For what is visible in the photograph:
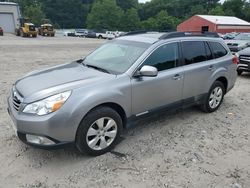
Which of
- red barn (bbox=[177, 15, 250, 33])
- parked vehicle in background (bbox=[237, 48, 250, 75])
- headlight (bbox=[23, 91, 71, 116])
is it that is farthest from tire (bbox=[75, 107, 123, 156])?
red barn (bbox=[177, 15, 250, 33])

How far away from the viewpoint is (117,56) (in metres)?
4.48

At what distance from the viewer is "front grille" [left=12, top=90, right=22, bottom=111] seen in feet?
11.3

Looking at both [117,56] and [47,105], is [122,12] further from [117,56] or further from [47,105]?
[47,105]

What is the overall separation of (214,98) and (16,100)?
3.86 meters

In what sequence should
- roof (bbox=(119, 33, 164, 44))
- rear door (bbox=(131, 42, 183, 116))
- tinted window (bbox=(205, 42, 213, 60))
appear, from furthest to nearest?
tinted window (bbox=(205, 42, 213, 60)), roof (bbox=(119, 33, 164, 44)), rear door (bbox=(131, 42, 183, 116))

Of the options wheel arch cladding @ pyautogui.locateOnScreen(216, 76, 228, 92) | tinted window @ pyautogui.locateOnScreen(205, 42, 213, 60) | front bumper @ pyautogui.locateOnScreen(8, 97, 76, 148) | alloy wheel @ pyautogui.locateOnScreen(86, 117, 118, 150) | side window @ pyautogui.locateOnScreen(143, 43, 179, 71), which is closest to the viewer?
front bumper @ pyautogui.locateOnScreen(8, 97, 76, 148)

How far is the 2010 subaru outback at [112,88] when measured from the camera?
129 inches

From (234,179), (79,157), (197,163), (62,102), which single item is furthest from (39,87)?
(234,179)

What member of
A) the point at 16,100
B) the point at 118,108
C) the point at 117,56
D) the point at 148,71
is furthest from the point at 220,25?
the point at 16,100

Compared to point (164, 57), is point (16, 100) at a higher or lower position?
lower

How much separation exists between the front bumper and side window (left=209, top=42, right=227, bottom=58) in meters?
3.45

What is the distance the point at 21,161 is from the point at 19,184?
1.65 ft

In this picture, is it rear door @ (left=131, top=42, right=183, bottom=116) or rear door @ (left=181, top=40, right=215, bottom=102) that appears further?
rear door @ (left=181, top=40, right=215, bottom=102)

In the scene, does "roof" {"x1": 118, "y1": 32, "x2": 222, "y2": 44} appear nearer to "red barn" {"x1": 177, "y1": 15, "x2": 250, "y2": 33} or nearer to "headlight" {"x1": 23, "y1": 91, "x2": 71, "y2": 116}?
"headlight" {"x1": 23, "y1": 91, "x2": 71, "y2": 116}
